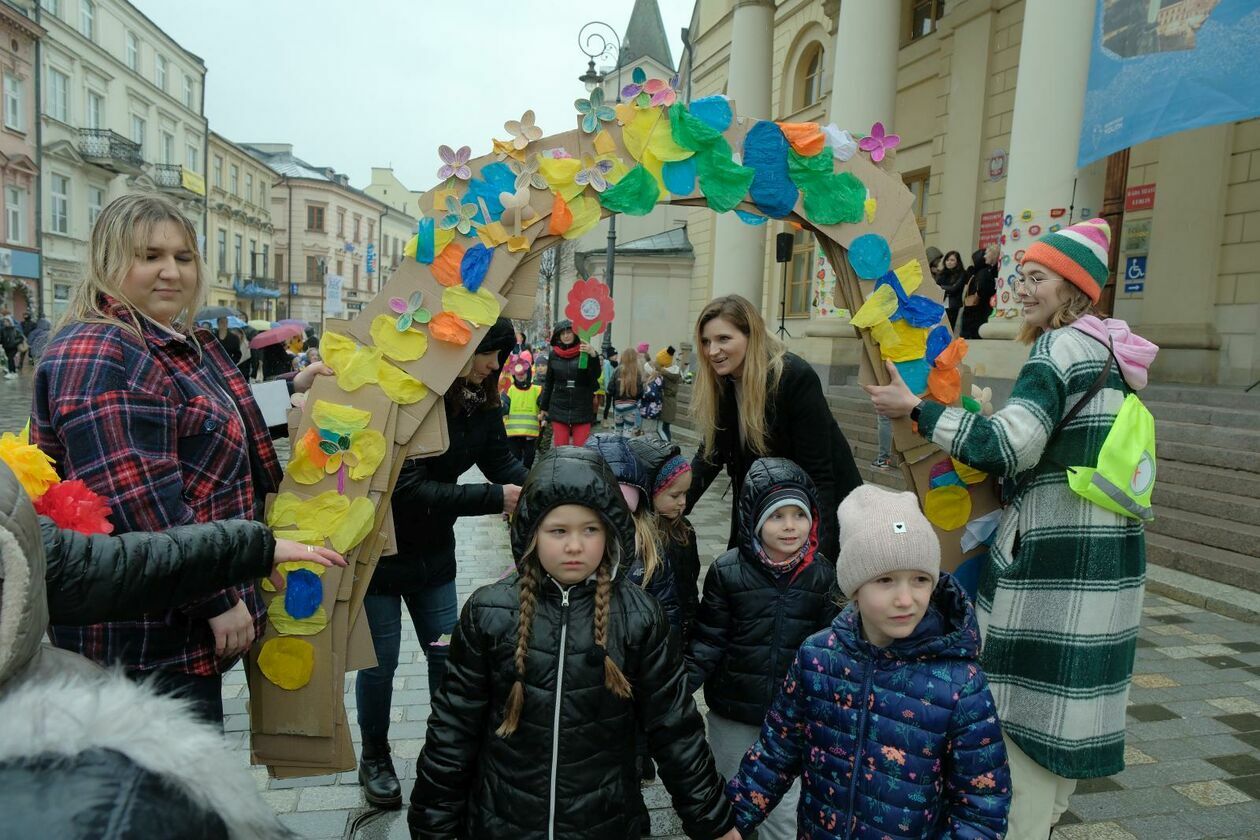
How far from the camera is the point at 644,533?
259 centimetres

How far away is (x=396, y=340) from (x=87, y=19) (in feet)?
131

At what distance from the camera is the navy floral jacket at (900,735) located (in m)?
1.69

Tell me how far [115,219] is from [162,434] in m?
0.53

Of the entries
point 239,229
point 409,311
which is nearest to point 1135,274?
point 409,311

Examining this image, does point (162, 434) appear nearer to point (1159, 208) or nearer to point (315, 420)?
point (315, 420)

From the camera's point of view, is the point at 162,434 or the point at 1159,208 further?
the point at 1159,208

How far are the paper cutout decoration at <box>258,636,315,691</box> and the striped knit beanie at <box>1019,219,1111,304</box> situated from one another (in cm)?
238

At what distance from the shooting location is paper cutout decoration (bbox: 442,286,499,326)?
2.32 m

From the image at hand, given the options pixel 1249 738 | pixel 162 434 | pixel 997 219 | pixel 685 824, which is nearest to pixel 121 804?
pixel 162 434

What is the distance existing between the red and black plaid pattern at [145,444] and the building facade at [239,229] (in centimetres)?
4638

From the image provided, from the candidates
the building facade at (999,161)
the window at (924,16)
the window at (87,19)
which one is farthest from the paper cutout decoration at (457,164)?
the window at (87,19)

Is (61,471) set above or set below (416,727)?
above

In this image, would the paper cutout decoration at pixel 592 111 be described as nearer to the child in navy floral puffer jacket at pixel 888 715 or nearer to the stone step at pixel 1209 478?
the child in navy floral puffer jacket at pixel 888 715

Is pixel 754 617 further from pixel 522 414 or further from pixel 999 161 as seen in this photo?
pixel 999 161
